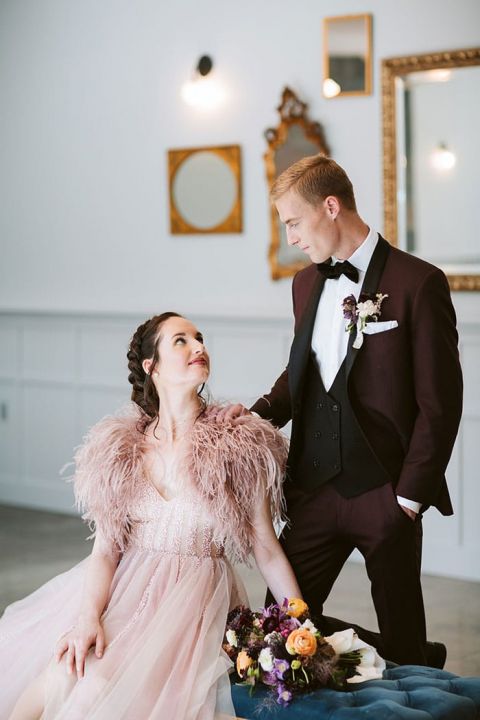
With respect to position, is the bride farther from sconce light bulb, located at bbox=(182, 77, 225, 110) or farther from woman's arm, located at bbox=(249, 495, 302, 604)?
sconce light bulb, located at bbox=(182, 77, 225, 110)

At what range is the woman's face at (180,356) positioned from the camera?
2697 mm

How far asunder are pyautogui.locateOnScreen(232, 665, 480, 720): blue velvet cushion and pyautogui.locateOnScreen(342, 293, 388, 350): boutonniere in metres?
0.82

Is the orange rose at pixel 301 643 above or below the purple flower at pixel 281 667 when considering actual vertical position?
above

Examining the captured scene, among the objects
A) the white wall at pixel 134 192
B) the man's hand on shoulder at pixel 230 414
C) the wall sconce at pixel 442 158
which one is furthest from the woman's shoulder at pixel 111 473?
the wall sconce at pixel 442 158

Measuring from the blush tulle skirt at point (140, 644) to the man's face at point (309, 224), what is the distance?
2.76ft

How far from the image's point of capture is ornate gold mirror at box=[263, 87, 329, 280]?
4.91 meters

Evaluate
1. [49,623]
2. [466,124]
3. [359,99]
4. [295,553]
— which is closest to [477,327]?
[466,124]

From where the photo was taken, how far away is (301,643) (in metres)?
2.24

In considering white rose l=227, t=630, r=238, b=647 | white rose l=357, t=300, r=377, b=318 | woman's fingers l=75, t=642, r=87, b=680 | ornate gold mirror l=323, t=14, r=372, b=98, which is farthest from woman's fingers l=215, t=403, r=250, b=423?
ornate gold mirror l=323, t=14, r=372, b=98

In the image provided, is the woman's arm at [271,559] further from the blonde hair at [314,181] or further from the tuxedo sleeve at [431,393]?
the blonde hair at [314,181]

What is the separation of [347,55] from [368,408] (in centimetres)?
269

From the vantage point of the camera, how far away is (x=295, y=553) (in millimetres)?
2717

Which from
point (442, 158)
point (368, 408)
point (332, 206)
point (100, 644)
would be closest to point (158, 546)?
point (100, 644)

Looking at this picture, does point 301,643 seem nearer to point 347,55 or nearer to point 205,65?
point 347,55
